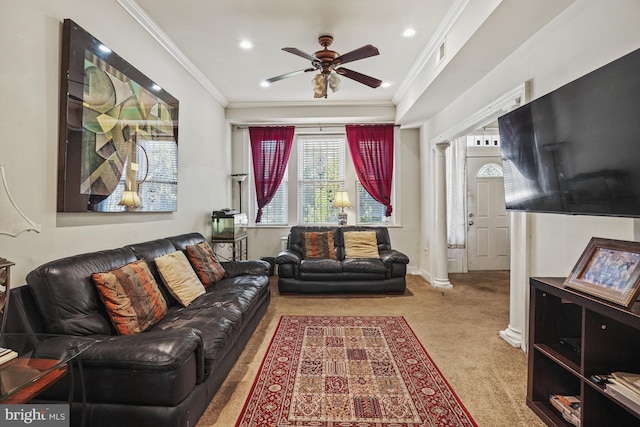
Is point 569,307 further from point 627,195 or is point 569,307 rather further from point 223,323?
point 223,323

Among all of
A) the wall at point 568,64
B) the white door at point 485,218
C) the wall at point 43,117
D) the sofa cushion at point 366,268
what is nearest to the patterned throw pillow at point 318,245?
the sofa cushion at point 366,268

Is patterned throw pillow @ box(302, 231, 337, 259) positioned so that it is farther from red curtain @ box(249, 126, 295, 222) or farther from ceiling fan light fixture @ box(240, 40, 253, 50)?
ceiling fan light fixture @ box(240, 40, 253, 50)

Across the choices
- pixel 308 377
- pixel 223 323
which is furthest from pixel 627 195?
pixel 223 323

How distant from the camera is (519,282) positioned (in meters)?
2.76

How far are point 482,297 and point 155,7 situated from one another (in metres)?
4.84

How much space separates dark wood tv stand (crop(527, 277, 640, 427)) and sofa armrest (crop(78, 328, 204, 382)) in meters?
1.95

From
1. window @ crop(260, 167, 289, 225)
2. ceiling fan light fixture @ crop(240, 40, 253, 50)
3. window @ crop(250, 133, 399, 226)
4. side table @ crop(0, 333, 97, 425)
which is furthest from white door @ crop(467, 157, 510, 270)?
side table @ crop(0, 333, 97, 425)

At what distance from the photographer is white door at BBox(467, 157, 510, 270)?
5.97m

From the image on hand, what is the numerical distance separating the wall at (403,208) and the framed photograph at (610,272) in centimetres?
394

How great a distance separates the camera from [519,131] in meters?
2.17

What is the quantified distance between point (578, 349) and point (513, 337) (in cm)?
116

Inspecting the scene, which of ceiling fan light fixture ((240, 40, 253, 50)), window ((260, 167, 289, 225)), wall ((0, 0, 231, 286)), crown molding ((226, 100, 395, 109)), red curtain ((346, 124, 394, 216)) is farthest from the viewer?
window ((260, 167, 289, 225))

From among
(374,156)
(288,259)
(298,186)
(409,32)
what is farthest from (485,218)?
(409,32)

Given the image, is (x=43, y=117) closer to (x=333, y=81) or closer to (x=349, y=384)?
(x=333, y=81)
